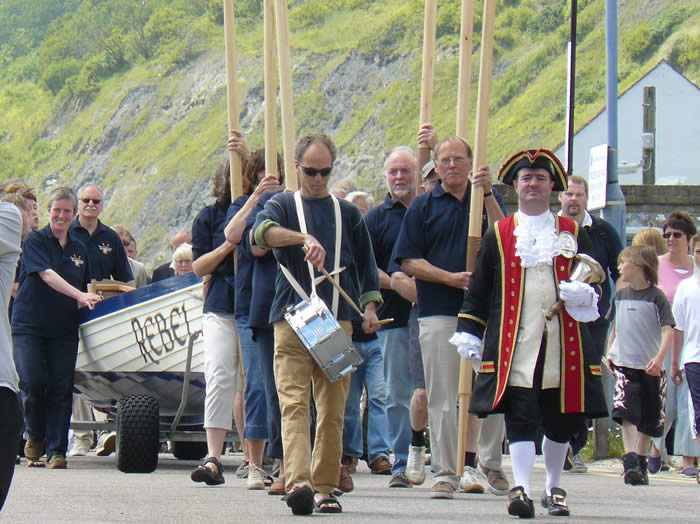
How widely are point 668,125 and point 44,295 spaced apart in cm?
4215

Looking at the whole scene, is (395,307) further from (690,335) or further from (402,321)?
(690,335)

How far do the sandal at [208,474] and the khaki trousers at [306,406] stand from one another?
59.2 inches

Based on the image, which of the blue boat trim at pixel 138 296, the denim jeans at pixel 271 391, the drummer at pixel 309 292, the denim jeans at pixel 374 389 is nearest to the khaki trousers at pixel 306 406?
the drummer at pixel 309 292

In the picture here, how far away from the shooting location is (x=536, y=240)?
300 inches

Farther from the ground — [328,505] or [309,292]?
[309,292]

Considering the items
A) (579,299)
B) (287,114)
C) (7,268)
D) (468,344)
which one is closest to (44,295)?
(287,114)

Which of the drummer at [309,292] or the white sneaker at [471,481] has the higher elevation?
the drummer at [309,292]

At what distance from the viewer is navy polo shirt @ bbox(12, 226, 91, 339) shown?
11.6 metres

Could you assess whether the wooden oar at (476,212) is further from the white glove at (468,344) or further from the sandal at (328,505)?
the sandal at (328,505)

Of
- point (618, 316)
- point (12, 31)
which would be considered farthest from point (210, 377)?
point (12, 31)

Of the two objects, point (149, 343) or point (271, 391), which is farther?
point (149, 343)

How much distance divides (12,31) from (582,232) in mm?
160207

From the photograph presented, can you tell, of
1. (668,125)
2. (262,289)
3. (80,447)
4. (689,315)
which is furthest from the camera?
(668,125)

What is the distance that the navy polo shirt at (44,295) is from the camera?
11.6 meters
